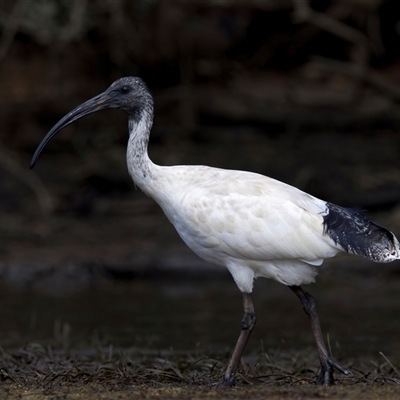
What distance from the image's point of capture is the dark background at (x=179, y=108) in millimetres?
13805

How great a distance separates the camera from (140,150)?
708 cm

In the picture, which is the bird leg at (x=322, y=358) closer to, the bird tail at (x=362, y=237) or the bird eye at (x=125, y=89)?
the bird tail at (x=362, y=237)

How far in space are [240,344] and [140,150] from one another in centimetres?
161

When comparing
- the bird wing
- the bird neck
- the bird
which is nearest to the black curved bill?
the bird neck

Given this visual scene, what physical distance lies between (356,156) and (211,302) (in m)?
5.32

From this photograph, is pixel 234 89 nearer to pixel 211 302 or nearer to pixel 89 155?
pixel 89 155

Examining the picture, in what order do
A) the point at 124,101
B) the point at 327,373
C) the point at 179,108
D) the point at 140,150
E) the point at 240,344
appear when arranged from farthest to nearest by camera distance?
the point at 179,108 < the point at 124,101 < the point at 140,150 < the point at 240,344 < the point at 327,373

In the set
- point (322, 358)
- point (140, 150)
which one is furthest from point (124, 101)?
point (322, 358)

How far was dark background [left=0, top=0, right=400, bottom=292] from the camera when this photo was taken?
45.3 ft

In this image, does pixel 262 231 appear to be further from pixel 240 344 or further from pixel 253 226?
pixel 240 344

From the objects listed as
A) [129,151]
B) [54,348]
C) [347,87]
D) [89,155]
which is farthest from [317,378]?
[347,87]

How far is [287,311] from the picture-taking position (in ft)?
34.9

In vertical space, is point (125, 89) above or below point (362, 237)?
above

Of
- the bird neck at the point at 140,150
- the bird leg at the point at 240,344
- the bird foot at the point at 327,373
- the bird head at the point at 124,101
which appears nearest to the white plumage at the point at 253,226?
the bird leg at the point at 240,344
